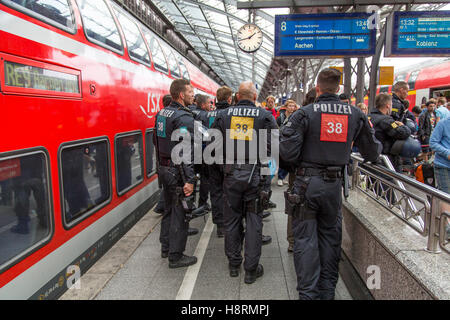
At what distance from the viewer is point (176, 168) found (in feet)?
11.6

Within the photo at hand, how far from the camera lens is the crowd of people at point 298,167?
2695 mm

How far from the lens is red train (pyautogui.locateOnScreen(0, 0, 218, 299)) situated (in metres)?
2.29

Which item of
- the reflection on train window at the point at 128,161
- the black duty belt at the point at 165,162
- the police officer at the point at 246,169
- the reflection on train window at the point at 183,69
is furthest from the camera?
the reflection on train window at the point at 183,69

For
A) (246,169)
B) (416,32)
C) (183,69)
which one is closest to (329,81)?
(246,169)

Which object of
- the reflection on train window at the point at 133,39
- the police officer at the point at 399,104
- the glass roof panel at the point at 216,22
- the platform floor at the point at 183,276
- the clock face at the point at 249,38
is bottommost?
the platform floor at the point at 183,276

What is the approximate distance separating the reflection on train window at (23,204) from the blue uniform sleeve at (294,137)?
2019 mm

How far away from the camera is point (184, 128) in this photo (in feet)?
11.2

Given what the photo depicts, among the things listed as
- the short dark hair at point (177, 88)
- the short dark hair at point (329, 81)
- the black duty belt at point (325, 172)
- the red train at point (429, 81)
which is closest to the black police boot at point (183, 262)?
the black duty belt at point (325, 172)

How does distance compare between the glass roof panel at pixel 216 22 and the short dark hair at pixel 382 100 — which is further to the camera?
the glass roof panel at pixel 216 22

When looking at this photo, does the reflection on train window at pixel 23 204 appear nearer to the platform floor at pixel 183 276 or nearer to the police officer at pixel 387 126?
the platform floor at pixel 183 276

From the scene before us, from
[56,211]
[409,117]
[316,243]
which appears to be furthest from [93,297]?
[409,117]

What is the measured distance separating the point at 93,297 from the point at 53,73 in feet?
6.69

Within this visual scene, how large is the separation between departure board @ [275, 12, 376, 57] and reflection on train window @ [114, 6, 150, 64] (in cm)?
297

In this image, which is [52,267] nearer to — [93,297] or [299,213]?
[93,297]
